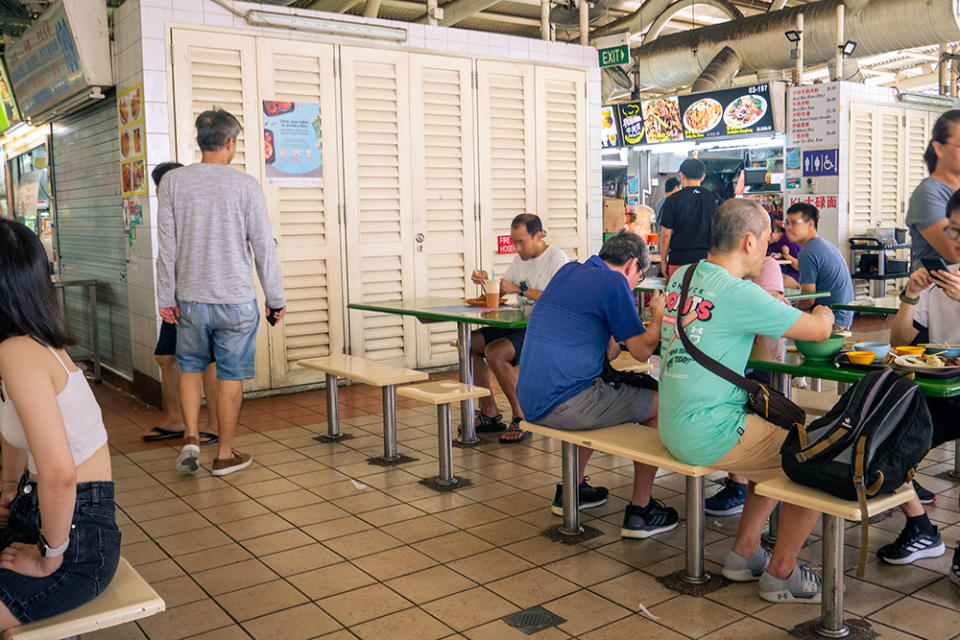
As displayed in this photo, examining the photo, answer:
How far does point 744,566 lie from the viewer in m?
3.26

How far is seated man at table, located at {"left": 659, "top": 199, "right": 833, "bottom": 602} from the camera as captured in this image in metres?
2.95

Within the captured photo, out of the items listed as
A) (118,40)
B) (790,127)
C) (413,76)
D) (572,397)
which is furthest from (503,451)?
(790,127)

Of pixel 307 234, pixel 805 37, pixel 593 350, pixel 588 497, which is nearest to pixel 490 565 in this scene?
pixel 588 497

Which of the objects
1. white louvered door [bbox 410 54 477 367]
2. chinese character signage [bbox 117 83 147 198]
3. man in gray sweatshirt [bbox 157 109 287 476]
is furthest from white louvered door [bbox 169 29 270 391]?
man in gray sweatshirt [bbox 157 109 287 476]

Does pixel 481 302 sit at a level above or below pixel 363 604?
above

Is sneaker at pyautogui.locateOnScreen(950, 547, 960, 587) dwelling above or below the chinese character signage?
below

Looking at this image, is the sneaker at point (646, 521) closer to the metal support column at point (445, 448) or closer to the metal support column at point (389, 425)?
the metal support column at point (445, 448)

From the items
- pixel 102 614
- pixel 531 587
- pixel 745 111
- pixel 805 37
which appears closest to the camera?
pixel 102 614

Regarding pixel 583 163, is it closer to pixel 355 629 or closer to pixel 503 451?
pixel 503 451

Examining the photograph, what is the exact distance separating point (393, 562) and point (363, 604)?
15.7 inches

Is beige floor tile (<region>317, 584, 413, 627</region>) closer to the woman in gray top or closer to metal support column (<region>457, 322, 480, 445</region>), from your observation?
metal support column (<region>457, 322, 480, 445</region>)

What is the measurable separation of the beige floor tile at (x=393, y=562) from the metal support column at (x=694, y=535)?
1.05 meters

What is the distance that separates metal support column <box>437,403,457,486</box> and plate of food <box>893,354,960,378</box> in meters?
2.29

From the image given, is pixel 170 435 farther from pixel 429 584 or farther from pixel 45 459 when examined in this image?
pixel 45 459
